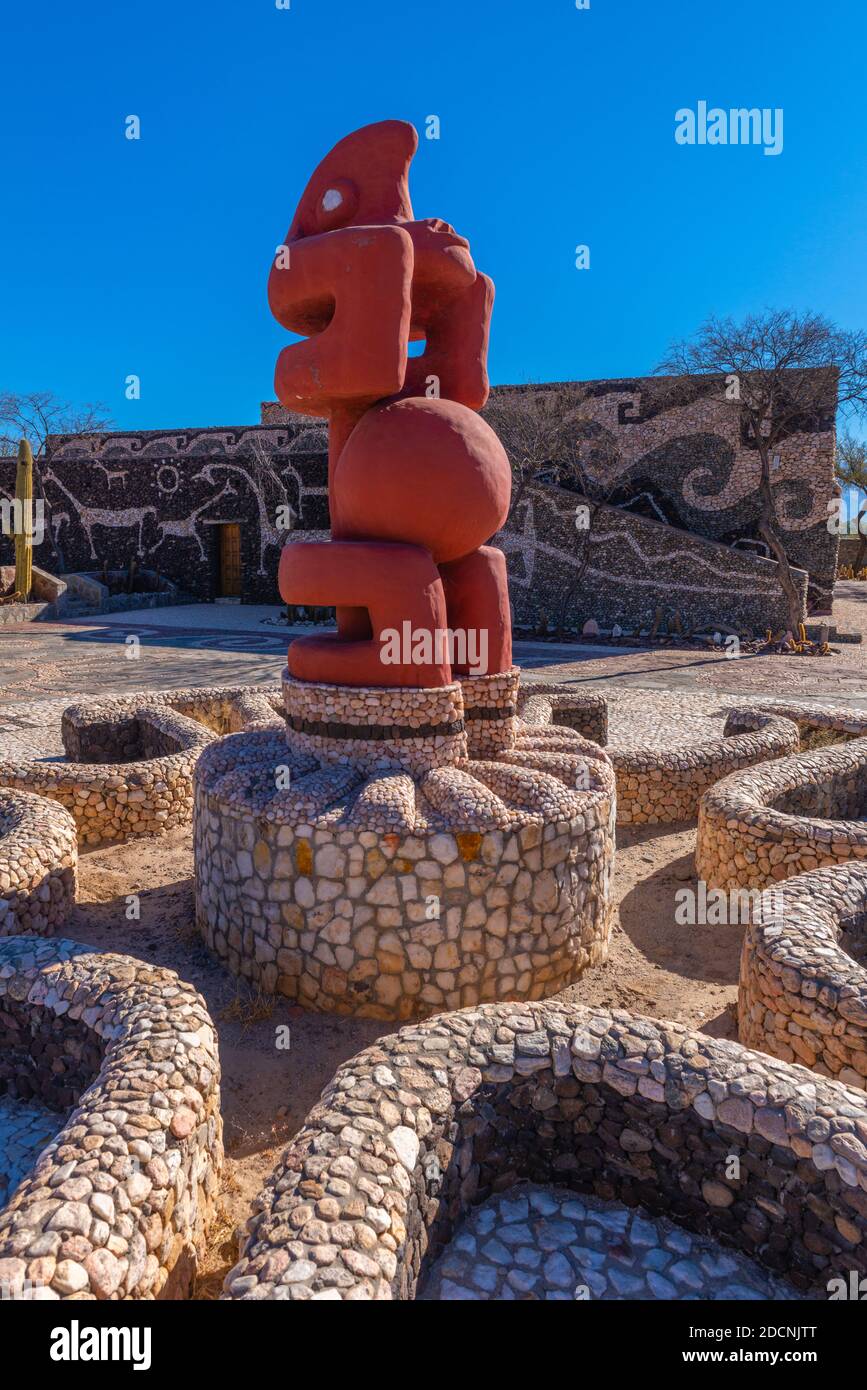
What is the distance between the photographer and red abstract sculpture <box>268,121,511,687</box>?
5020mm

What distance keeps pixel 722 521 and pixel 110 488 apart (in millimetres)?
17792

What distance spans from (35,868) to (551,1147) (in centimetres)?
349

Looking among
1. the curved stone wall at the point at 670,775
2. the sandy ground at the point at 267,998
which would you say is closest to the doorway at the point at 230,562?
the sandy ground at the point at 267,998

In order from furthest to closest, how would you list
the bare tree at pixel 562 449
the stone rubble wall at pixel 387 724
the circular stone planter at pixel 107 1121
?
the bare tree at pixel 562 449
the stone rubble wall at pixel 387 724
the circular stone planter at pixel 107 1121

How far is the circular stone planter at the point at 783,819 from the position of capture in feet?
18.6

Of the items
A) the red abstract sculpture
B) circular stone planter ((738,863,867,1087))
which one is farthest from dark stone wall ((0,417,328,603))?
circular stone planter ((738,863,867,1087))

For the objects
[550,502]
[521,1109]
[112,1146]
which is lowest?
[521,1109]

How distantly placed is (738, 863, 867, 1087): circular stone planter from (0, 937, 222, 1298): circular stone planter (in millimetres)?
2501

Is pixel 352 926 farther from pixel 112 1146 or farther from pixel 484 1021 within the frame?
pixel 112 1146

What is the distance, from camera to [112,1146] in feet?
8.83

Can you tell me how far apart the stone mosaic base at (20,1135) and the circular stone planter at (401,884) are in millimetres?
1373

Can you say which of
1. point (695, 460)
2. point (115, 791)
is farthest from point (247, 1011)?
point (695, 460)

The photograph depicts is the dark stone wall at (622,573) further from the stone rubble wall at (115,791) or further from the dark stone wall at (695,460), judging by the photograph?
the stone rubble wall at (115,791)

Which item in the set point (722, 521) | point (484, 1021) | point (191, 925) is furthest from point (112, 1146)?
point (722, 521)
